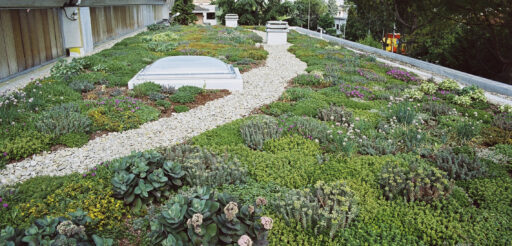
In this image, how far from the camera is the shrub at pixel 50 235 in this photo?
3232 millimetres

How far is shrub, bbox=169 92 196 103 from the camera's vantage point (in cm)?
920

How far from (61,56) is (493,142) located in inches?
625

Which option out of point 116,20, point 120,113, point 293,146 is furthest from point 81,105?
point 116,20

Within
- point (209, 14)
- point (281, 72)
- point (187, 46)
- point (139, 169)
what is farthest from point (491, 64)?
point (209, 14)

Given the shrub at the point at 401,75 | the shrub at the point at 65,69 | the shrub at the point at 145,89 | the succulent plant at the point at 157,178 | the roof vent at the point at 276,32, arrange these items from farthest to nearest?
the roof vent at the point at 276,32 → the shrub at the point at 401,75 → the shrub at the point at 65,69 → the shrub at the point at 145,89 → the succulent plant at the point at 157,178

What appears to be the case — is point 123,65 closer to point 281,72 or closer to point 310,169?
point 281,72

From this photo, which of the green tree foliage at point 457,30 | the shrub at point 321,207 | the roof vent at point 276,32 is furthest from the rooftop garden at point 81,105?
the roof vent at point 276,32

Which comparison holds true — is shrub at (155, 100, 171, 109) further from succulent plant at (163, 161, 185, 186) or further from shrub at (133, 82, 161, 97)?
succulent plant at (163, 161, 185, 186)

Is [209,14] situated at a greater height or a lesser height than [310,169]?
greater

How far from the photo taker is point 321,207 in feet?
14.8

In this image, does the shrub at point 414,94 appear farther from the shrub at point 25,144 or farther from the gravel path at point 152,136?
the shrub at point 25,144

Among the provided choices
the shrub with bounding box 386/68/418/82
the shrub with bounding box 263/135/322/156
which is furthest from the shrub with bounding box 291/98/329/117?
the shrub with bounding box 386/68/418/82

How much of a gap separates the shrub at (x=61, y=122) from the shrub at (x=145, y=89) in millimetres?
2142

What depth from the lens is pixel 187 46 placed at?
731 inches
